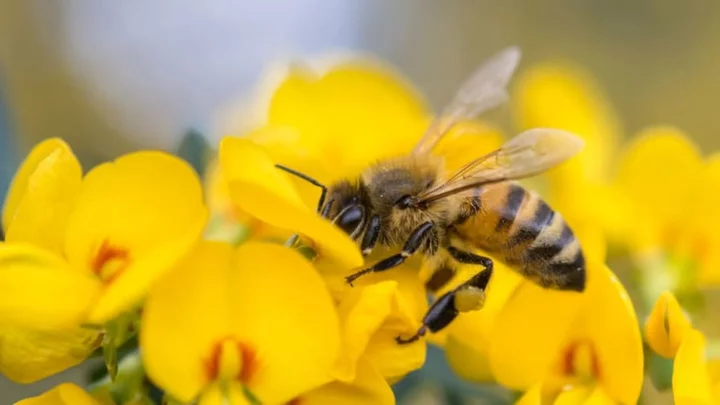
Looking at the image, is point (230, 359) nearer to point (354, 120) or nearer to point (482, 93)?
point (482, 93)

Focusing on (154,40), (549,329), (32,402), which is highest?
(549,329)

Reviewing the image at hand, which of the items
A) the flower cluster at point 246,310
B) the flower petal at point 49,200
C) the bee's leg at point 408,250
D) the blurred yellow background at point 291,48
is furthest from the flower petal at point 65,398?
the blurred yellow background at point 291,48

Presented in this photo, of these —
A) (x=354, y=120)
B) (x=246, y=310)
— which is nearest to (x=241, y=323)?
(x=246, y=310)

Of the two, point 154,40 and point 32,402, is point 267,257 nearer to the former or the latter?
point 32,402

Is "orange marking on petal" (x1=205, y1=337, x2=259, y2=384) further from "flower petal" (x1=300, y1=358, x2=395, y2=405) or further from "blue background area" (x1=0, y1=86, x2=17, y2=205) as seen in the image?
"blue background area" (x1=0, y1=86, x2=17, y2=205)

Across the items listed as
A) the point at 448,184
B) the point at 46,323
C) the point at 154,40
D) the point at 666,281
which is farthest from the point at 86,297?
the point at 154,40

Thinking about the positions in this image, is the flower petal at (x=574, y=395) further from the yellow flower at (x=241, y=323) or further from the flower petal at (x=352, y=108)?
the flower petal at (x=352, y=108)

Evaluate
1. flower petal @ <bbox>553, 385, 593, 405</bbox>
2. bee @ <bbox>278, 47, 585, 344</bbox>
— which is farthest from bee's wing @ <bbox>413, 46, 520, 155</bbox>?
flower petal @ <bbox>553, 385, 593, 405</bbox>
